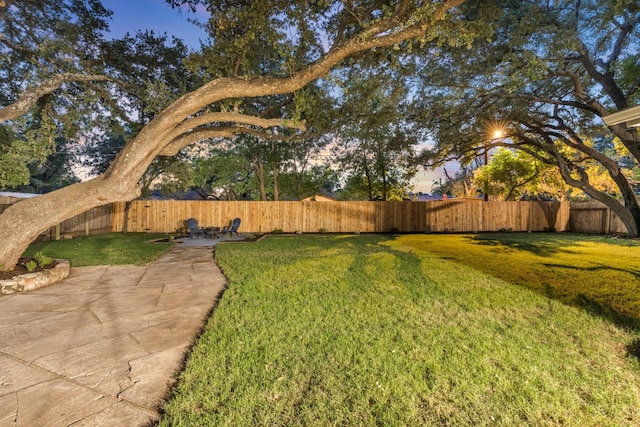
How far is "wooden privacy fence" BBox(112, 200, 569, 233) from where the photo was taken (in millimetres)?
13938

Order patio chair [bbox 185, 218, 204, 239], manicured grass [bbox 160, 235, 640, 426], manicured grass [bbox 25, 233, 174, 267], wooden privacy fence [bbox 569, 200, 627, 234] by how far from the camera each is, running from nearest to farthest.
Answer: manicured grass [bbox 160, 235, 640, 426]
manicured grass [bbox 25, 233, 174, 267]
patio chair [bbox 185, 218, 204, 239]
wooden privacy fence [bbox 569, 200, 627, 234]

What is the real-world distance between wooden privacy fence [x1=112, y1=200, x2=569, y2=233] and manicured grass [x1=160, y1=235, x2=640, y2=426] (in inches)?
402

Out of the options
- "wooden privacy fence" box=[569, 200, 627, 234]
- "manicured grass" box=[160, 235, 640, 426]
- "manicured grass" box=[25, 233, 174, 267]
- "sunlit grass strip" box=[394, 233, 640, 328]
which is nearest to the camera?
"manicured grass" box=[160, 235, 640, 426]

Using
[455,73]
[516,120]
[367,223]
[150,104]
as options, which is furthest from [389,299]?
[367,223]

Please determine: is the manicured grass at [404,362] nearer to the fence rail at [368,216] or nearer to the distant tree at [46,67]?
the distant tree at [46,67]

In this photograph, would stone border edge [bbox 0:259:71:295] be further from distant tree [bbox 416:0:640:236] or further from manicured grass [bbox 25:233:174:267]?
distant tree [bbox 416:0:640:236]

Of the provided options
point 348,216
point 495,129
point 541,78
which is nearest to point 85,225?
point 348,216

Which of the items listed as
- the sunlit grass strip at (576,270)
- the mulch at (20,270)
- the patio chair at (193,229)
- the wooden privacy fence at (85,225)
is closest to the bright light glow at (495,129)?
the sunlit grass strip at (576,270)

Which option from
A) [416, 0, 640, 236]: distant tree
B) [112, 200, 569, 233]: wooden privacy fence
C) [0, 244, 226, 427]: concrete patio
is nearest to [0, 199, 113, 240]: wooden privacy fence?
[112, 200, 569, 233]: wooden privacy fence

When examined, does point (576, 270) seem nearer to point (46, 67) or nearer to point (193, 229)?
point (193, 229)

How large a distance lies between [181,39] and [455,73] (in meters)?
7.47

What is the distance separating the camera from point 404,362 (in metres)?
2.39

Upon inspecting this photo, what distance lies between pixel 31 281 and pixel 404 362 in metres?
5.35

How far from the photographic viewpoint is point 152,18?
→ 7289mm
